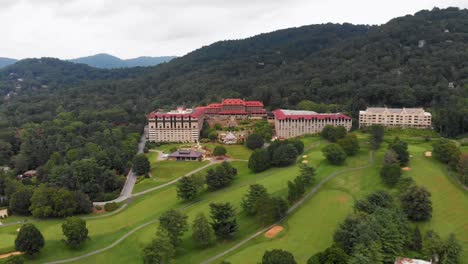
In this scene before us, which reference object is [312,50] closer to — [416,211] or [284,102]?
[284,102]

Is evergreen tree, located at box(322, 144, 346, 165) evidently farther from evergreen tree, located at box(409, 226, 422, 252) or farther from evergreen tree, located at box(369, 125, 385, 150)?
evergreen tree, located at box(409, 226, 422, 252)

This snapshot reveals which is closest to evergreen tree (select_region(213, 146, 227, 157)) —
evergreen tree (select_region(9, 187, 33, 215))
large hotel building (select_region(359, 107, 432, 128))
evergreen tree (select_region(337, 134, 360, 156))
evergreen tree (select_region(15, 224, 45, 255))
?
evergreen tree (select_region(337, 134, 360, 156))

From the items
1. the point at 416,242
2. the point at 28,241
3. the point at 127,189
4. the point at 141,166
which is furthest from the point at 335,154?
the point at 28,241

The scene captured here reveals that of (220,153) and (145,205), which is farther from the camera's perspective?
(220,153)

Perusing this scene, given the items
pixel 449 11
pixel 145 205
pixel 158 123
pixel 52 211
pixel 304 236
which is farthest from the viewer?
pixel 449 11

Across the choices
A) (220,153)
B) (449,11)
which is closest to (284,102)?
(220,153)

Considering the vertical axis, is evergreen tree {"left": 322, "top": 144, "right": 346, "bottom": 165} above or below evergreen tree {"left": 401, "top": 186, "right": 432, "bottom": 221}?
above
